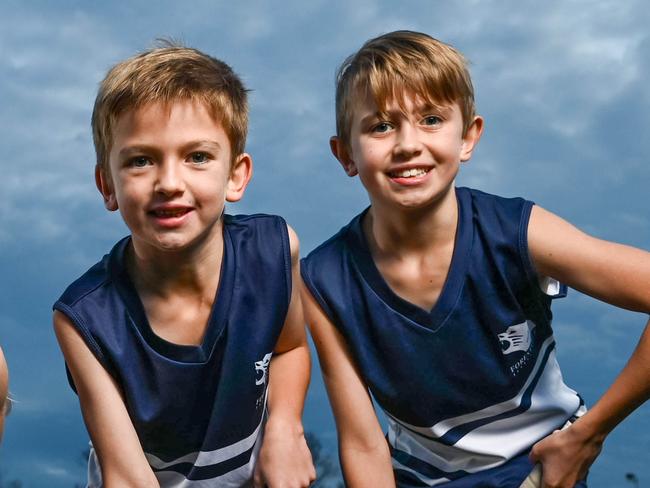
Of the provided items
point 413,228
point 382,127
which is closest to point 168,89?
point 382,127

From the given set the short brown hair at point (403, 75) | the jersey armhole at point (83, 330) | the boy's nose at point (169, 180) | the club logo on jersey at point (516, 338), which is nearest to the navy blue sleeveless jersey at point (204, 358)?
the jersey armhole at point (83, 330)

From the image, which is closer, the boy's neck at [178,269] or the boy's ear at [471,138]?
the boy's neck at [178,269]

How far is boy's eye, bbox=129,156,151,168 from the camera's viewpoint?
495 centimetres

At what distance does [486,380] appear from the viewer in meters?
5.37

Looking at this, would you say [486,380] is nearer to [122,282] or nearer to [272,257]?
[272,257]

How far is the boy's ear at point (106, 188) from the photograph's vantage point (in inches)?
202

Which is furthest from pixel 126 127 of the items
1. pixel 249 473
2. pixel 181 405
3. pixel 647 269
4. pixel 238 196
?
pixel 647 269

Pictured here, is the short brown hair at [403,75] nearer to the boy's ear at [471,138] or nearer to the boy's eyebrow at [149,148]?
the boy's ear at [471,138]

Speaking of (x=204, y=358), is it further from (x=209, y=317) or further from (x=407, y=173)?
(x=407, y=173)

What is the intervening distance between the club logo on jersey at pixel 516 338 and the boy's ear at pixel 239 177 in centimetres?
118

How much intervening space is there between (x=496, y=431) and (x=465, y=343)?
418mm

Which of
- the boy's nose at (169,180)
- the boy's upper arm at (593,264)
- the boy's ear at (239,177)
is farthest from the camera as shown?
the boy's ear at (239,177)

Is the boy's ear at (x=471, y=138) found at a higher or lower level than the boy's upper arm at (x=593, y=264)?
higher

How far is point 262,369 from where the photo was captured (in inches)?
210
